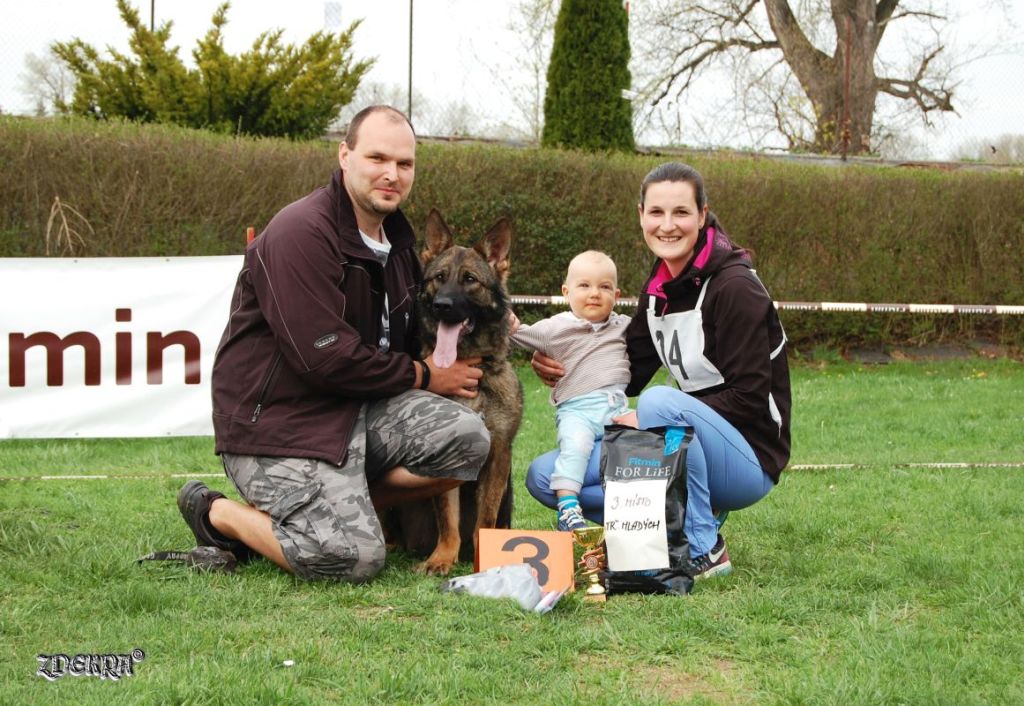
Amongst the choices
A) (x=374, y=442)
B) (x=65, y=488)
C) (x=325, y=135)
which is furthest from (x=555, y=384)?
(x=325, y=135)

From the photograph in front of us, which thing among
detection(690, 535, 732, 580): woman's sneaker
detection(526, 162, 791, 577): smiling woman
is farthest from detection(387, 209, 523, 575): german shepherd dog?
detection(690, 535, 732, 580): woman's sneaker

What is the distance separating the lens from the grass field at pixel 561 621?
2.69m

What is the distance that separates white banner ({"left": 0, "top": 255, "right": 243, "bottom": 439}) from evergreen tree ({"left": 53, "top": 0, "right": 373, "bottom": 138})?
18.2 ft

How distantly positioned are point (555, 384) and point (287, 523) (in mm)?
1298

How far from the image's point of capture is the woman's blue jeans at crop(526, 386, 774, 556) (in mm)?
3789

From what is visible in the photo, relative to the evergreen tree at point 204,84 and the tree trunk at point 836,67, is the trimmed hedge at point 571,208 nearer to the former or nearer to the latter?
the evergreen tree at point 204,84

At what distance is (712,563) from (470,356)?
126 cm

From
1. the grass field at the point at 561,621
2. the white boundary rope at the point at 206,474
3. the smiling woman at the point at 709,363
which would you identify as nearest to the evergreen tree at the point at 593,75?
the white boundary rope at the point at 206,474

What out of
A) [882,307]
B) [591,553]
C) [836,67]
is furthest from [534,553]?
[836,67]

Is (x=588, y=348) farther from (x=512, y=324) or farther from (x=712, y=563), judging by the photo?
(x=712, y=563)

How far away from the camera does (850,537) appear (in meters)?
4.43

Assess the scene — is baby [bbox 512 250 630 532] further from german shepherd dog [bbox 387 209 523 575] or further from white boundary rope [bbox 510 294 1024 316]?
white boundary rope [bbox 510 294 1024 316]

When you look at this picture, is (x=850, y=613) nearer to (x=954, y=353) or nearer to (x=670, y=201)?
(x=670, y=201)

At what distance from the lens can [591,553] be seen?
12.4 ft
